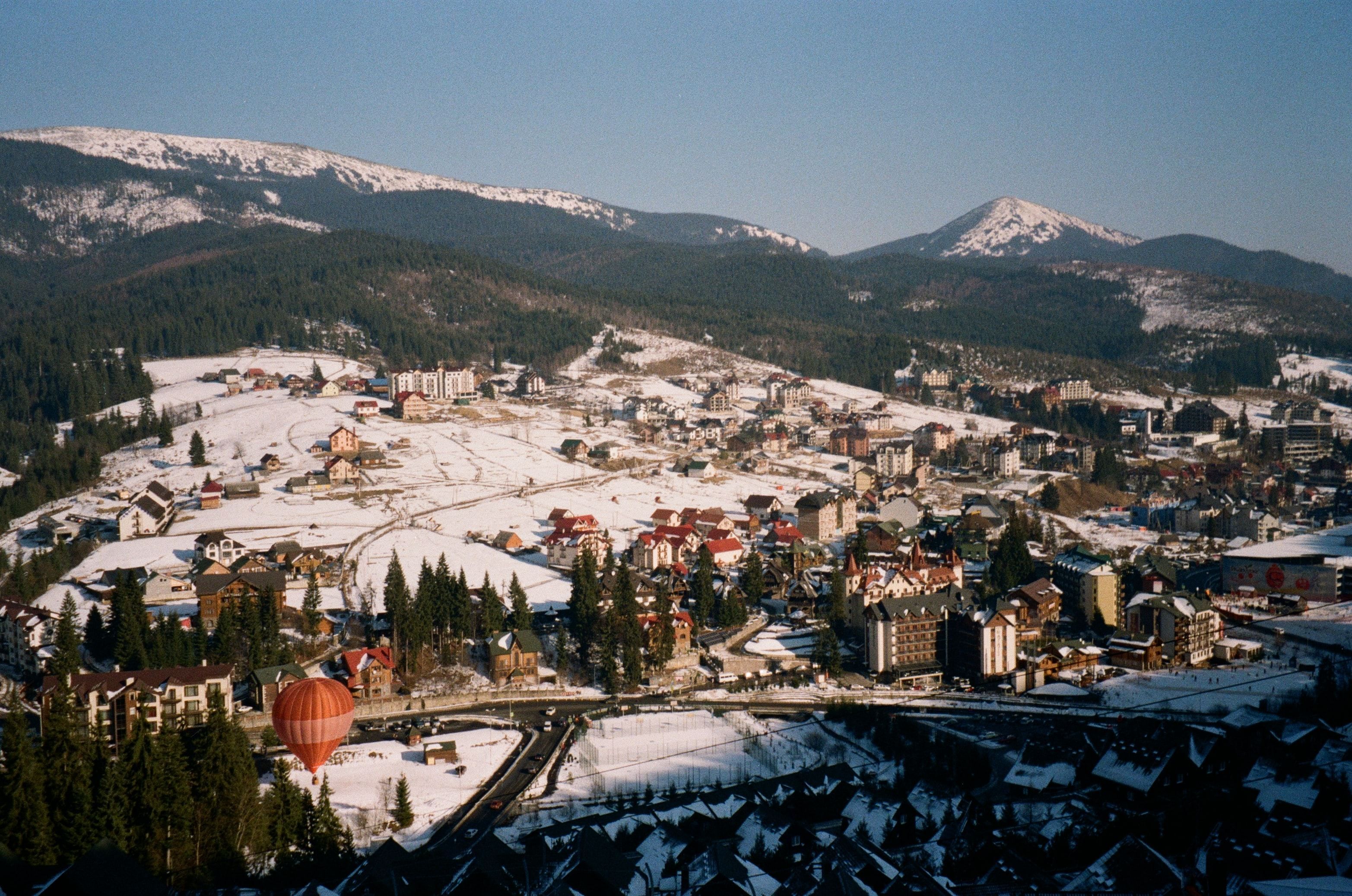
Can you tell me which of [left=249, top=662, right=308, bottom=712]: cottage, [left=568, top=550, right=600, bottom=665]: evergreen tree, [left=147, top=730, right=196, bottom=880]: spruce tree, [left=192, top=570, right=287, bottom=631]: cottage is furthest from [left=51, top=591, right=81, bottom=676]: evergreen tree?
[left=568, top=550, right=600, bottom=665]: evergreen tree

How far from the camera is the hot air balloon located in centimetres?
2803

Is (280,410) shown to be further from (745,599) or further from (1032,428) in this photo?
(1032,428)

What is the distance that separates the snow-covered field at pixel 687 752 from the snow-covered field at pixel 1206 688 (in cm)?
948

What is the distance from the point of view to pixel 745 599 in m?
45.4

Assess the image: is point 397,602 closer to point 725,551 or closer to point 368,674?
point 368,674

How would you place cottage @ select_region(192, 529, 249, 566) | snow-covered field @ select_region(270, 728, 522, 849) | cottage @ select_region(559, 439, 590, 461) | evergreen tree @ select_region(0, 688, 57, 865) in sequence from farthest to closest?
1. cottage @ select_region(559, 439, 590, 461)
2. cottage @ select_region(192, 529, 249, 566)
3. snow-covered field @ select_region(270, 728, 522, 849)
4. evergreen tree @ select_region(0, 688, 57, 865)

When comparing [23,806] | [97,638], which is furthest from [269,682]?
[23,806]

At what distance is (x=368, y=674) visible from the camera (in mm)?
35719

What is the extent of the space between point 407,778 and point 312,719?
119 inches

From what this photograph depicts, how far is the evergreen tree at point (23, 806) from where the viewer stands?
22391 millimetres

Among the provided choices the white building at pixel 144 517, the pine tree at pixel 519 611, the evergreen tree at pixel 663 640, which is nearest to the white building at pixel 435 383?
the white building at pixel 144 517

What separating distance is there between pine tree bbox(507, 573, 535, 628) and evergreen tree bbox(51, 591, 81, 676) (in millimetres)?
12806

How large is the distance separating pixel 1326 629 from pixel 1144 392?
64908 mm

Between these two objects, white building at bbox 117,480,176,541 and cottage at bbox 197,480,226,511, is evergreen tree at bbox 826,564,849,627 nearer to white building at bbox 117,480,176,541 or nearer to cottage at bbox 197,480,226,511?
white building at bbox 117,480,176,541
